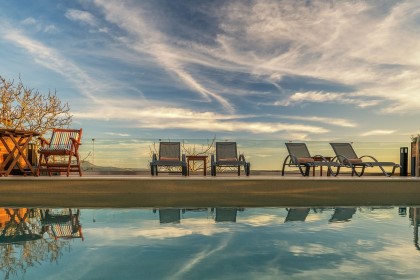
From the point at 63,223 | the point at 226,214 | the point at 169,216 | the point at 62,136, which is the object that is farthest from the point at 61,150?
the point at 226,214

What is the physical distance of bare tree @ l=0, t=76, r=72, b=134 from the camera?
12750 millimetres

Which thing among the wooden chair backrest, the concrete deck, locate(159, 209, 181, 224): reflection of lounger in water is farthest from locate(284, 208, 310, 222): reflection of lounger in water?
the wooden chair backrest

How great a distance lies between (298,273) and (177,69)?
1154cm

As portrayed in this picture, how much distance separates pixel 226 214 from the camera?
5.75 m

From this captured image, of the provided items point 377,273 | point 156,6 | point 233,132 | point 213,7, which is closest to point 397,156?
point 233,132

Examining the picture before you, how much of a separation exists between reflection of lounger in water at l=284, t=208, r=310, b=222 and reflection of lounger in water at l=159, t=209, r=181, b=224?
1.36m

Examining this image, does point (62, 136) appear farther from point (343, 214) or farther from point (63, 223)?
point (343, 214)

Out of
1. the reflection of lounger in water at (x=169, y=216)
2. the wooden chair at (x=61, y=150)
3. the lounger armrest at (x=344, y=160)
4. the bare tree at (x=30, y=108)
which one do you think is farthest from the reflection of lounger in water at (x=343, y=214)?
the bare tree at (x=30, y=108)

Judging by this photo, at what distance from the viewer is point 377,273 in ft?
10.8

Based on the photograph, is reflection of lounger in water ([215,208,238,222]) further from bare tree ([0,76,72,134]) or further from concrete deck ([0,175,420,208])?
bare tree ([0,76,72,134])

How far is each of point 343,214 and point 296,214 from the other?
636 mm

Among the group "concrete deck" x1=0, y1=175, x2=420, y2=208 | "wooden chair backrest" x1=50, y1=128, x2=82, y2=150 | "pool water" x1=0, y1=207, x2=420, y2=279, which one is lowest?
"pool water" x1=0, y1=207, x2=420, y2=279

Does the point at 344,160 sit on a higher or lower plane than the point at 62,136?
lower

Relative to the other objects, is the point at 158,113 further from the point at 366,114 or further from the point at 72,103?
the point at 366,114
